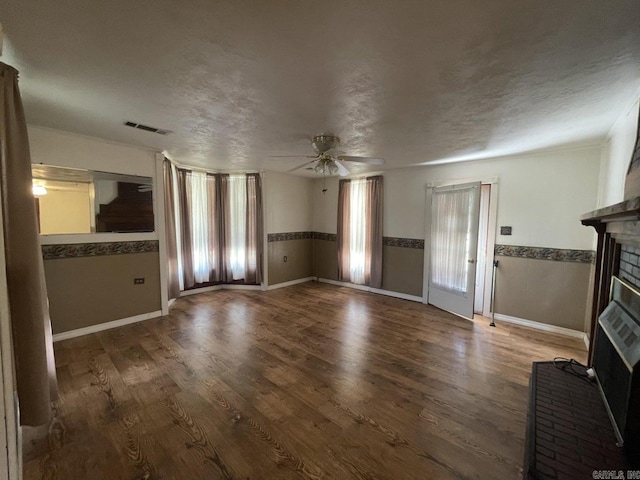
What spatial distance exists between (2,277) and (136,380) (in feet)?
6.65

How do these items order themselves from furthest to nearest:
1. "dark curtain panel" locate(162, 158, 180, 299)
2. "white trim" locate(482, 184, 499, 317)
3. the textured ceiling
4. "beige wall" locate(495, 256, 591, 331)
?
"dark curtain panel" locate(162, 158, 180, 299) → "white trim" locate(482, 184, 499, 317) → "beige wall" locate(495, 256, 591, 331) → the textured ceiling

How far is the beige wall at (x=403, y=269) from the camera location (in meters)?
4.78

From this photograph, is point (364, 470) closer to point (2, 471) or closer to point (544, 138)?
point (2, 471)

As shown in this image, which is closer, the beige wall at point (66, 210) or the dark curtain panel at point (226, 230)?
the beige wall at point (66, 210)

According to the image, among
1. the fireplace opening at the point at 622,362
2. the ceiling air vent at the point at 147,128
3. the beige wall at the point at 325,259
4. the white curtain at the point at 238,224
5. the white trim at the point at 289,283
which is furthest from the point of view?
the beige wall at the point at 325,259

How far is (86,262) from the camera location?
3.25 meters

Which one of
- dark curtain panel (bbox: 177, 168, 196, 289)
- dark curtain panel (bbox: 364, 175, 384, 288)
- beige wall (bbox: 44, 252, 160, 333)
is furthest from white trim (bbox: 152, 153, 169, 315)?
dark curtain panel (bbox: 364, 175, 384, 288)

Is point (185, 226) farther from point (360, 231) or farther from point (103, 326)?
point (360, 231)

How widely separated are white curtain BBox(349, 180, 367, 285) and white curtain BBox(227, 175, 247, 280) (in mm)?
2191

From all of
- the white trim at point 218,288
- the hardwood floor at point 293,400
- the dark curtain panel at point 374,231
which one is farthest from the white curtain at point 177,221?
the dark curtain panel at point 374,231

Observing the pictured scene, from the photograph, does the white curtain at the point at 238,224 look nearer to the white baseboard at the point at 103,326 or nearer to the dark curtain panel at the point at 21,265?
the white baseboard at the point at 103,326

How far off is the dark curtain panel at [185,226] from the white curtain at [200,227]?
0.10 meters

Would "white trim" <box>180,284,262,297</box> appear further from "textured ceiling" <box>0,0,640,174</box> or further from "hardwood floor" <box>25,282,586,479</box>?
"textured ceiling" <box>0,0,640,174</box>

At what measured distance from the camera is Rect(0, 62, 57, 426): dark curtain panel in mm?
1432
